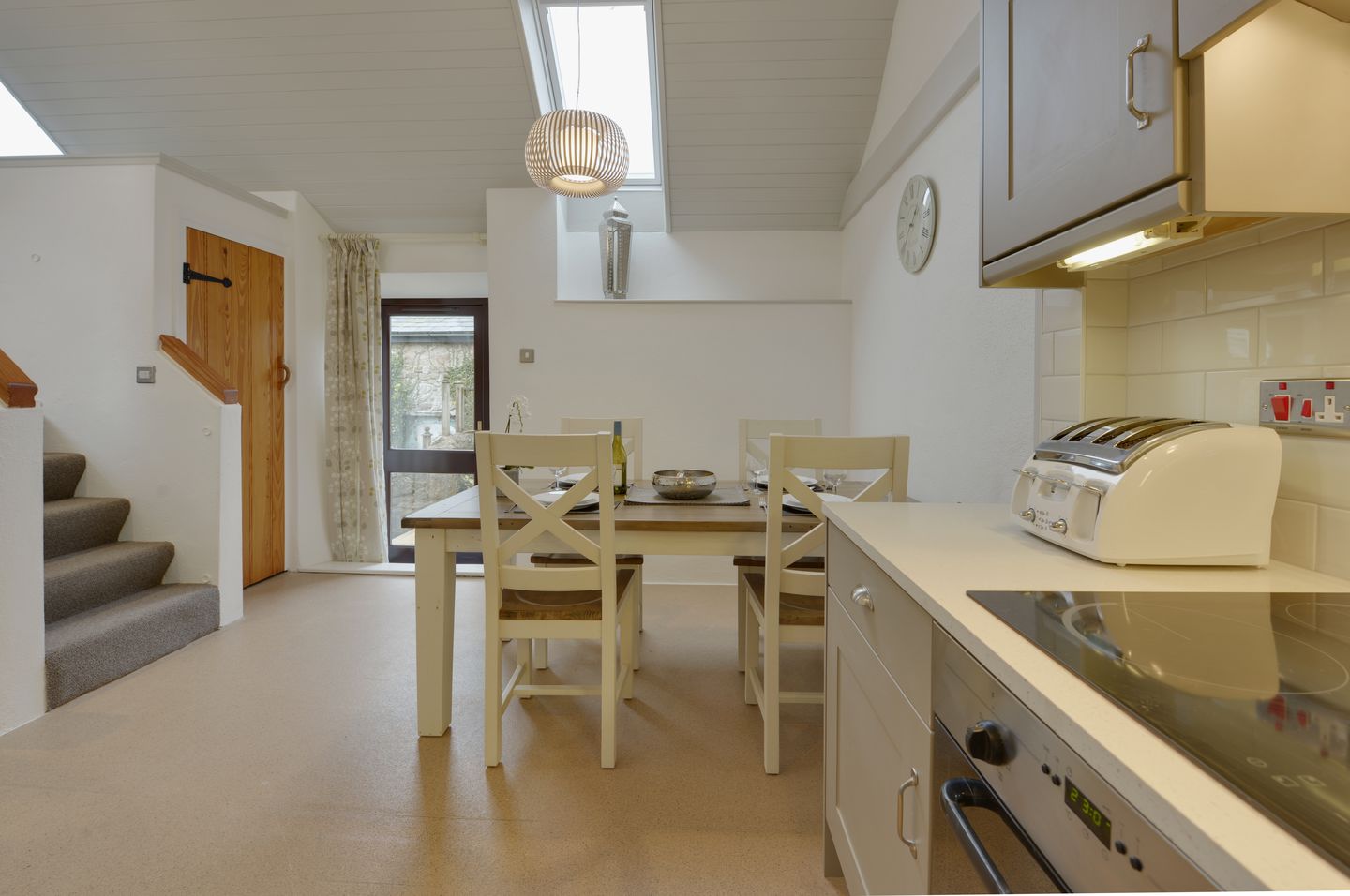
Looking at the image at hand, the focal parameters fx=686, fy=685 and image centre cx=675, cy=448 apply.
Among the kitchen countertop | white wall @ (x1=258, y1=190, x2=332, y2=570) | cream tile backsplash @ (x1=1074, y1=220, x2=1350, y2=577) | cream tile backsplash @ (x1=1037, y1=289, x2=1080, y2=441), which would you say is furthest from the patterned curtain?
cream tile backsplash @ (x1=1074, y1=220, x2=1350, y2=577)

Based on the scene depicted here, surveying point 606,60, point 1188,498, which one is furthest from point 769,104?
point 1188,498

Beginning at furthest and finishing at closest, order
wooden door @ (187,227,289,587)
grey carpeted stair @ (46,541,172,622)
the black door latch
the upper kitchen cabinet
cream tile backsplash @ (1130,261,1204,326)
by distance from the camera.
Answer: wooden door @ (187,227,289,587) → the black door latch → grey carpeted stair @ (46,541,172,622) → cream tile backsplash @ (1130,261,1204,326) → the upper kitchen cabinet

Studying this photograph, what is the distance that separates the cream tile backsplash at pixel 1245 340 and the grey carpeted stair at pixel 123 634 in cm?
338

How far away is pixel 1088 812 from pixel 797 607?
155 centimetres

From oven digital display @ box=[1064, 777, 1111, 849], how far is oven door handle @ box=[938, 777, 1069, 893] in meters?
0.09

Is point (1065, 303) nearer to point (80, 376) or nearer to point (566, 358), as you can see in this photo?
point (566, 358)

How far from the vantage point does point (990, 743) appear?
0.70 m

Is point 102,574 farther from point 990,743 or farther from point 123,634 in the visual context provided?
point 990,743

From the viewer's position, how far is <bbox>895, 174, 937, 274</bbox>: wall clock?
274cm

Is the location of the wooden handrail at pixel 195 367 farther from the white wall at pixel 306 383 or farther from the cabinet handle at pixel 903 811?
the cabinet handle at pixel 903 811

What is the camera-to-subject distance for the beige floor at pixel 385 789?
1.61 metres

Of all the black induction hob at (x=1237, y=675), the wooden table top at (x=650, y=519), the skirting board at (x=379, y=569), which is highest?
the black induction hob at (x=1237, y=675)

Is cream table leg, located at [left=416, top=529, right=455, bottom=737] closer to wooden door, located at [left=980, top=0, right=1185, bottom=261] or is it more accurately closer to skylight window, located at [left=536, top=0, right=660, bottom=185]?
wooden door, located at [left=980, top=0, right=1185, bottom=261]

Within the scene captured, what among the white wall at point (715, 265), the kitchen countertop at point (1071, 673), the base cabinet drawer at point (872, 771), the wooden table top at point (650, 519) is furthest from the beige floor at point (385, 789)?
the white wall at point (715, 265)
